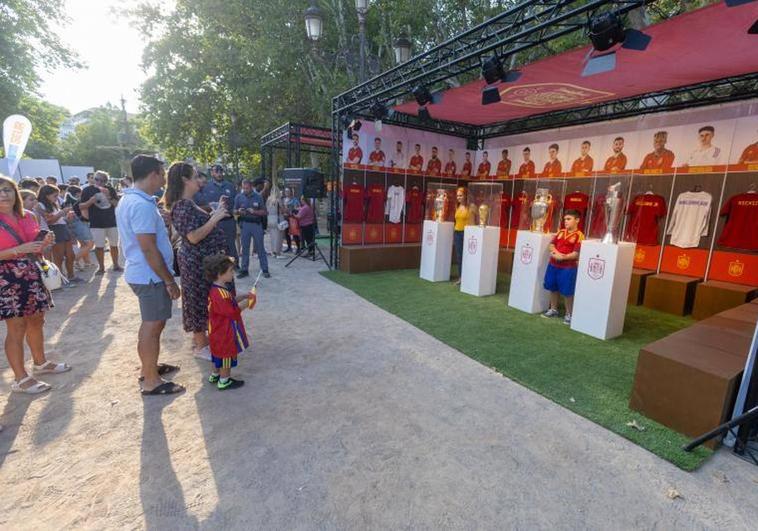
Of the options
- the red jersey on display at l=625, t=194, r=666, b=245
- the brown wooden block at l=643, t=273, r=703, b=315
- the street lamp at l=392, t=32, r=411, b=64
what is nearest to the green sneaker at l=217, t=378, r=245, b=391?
the brown wooden block at l=643, t=273, r=703, b=315

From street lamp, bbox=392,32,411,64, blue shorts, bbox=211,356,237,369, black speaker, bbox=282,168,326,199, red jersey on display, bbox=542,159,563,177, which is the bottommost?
blue shorts, bbox=211,356,237,369

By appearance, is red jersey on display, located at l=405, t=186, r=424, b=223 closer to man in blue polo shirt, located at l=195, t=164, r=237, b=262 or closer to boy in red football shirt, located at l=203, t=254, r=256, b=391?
man in blue polo shirt, located at l=195, t=164, r=237, b=262

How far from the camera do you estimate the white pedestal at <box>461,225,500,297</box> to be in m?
5.99

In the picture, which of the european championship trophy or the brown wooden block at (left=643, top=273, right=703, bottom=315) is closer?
the european championship trophy

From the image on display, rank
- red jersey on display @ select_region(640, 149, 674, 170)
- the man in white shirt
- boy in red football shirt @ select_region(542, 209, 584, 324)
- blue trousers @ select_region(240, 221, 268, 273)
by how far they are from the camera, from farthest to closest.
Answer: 1. blue trousers @ select_region(240, 221, 268, 273)
2. red jersey on display @ select_region(640, 149, 674, 170)
3. the man in white shirt
4. boy in red football shirt @ select_region(542, 209, 584, 324)

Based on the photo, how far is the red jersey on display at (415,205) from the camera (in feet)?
28.8

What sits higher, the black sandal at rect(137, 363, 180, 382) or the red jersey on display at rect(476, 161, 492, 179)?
the red jersey on display at rect(476, 161, 492, 179)

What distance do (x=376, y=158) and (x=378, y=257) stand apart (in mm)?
2264

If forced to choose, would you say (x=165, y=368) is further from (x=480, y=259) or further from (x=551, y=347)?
(x=480, y=259)

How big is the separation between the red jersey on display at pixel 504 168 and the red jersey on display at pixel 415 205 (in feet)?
7.06

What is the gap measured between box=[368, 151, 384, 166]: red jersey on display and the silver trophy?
4.87 meters

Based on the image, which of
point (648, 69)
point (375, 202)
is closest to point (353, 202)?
point (375, 202)

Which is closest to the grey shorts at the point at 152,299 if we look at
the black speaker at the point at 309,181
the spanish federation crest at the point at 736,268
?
the black speaker at the point at 309,181

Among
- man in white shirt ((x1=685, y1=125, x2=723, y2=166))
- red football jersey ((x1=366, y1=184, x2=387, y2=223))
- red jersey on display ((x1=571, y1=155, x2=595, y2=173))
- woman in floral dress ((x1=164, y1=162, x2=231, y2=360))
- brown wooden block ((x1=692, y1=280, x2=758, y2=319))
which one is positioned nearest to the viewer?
woman in floral dress ((x1=164, y1=162, x2=231, y2=360))
